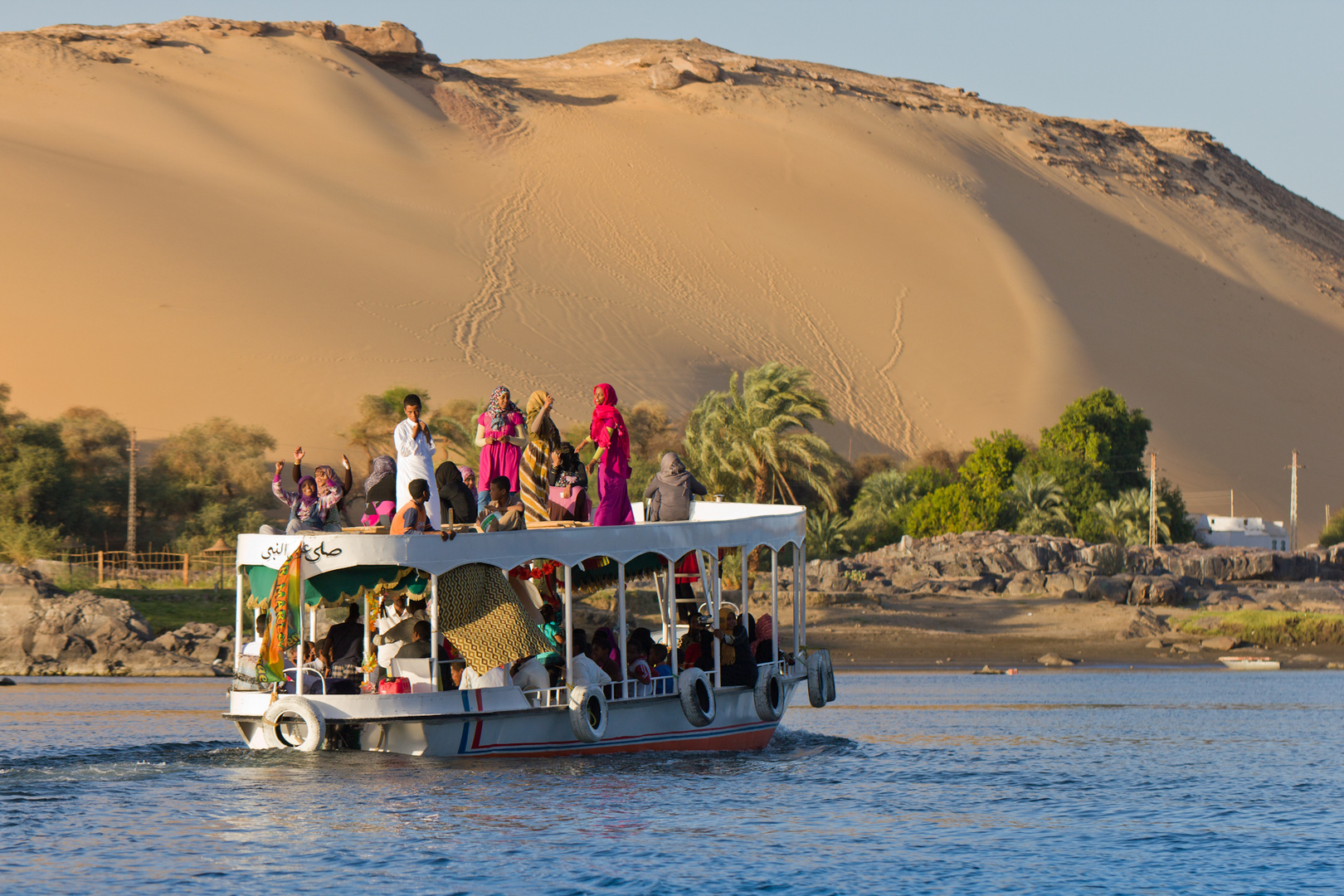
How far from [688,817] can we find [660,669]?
266 cm

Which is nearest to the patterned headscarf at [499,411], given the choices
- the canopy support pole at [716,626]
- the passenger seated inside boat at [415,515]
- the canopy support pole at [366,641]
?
the passenger seated inside boat at [415,515]

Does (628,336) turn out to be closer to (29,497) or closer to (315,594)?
(29,497)

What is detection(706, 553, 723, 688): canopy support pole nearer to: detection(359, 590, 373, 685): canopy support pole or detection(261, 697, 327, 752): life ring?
detection(359, 590, 373, 685): canopy support pole

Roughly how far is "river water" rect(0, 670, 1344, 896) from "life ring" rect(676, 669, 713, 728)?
2.05ft

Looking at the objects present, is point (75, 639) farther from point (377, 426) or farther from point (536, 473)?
point (377, 426)

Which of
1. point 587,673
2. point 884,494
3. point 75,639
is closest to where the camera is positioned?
point 587,673

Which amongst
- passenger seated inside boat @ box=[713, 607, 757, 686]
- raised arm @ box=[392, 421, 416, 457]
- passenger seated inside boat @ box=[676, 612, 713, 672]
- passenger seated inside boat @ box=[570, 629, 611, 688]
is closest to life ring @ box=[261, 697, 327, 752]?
passenger seated inside boat @ box=[570, 629, 611, 688]

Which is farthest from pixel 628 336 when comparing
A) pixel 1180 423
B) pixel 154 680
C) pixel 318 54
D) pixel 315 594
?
pixel 315 594

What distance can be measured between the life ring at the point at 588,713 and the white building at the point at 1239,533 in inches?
2507

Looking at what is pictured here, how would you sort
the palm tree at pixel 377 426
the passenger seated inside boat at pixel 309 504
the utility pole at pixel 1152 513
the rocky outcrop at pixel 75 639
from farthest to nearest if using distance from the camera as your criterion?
the utility pole at pixel 1152 513 → the palm tree at pixel 377 426 → the rocky outcrop at pixel 75 639 → the passenger seated inside boat at pixel 309 504

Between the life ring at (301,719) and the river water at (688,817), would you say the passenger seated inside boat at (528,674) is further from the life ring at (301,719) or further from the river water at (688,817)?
the life ring at (301,719)

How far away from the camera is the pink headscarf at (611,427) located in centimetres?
1778

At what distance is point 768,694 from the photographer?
19.3 meters

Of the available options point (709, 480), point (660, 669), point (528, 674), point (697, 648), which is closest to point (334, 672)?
point (528, 674)
